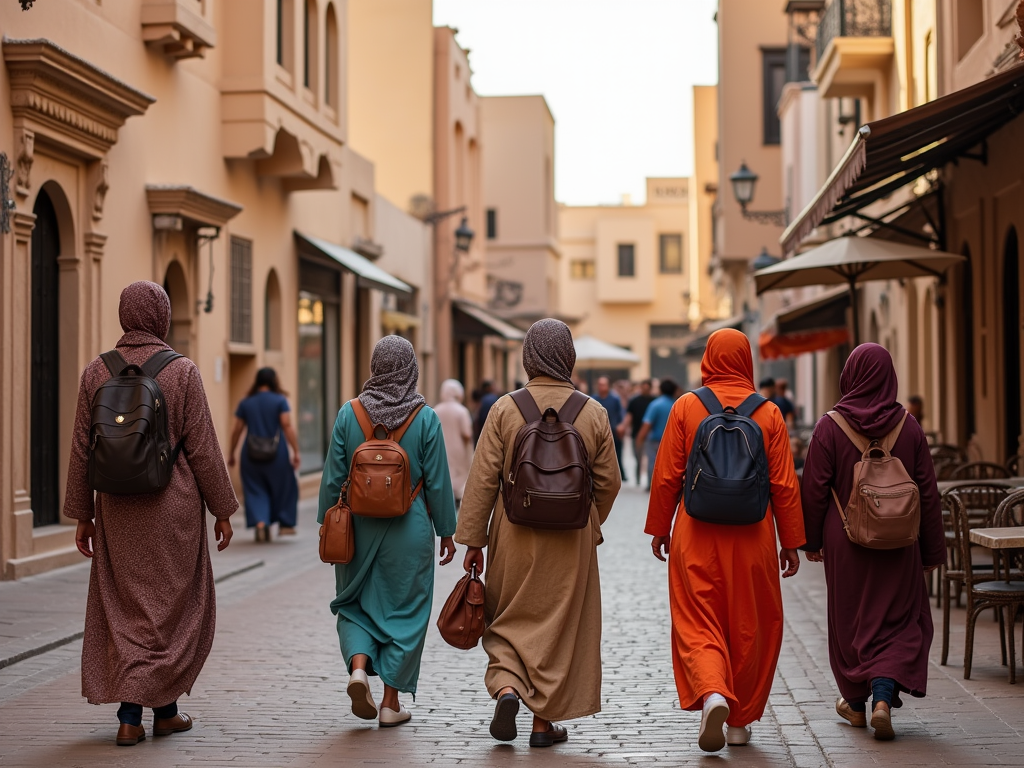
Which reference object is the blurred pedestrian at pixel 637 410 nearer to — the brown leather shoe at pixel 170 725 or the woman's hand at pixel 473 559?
the woman's hand at pixel 473 559

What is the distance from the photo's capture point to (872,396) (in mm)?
6523

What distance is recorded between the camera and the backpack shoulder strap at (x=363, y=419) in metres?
6.83

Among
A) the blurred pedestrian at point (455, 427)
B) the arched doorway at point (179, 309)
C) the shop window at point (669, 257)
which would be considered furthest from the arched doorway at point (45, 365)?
the shop window at point (669, 257)

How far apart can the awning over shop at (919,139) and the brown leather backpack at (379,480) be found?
15.3 ft

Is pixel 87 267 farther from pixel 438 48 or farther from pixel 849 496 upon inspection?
pixel 438 48

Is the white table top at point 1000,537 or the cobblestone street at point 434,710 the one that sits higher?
the white table top at point 1000,537

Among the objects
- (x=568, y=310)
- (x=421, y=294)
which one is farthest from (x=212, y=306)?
(x=568, y=310)

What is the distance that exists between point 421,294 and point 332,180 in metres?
11.3

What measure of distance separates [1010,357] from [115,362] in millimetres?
10098

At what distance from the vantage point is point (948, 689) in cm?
744

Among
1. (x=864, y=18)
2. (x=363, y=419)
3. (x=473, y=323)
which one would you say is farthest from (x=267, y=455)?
(x=473, y=323)

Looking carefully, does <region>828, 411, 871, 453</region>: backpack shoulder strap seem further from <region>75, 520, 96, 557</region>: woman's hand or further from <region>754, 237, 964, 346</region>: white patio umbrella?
<region>754, 237, 964, 346</region>: white patio umbrella

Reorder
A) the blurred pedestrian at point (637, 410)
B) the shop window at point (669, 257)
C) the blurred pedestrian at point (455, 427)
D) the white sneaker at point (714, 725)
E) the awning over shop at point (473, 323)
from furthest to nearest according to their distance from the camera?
1. the shop window at point (669, 257)
2. the awning over shop at point (473, 323)
3. the blurred pedestrian at point (637, 410)
4. the blurred pedestrian at point (455, 427)
5. the white sneaker at point (714, 725)

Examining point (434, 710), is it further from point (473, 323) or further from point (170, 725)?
point (473, 323)
